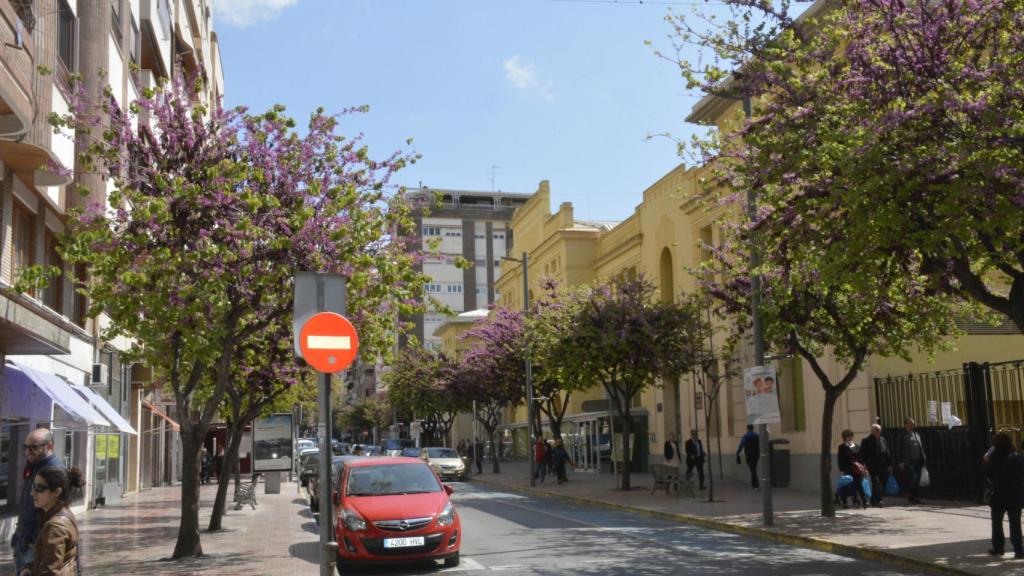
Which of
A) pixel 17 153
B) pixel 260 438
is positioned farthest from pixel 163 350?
pixel 260 438

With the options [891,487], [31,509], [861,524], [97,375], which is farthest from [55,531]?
[97,375]

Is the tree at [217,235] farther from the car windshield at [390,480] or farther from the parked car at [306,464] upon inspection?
the parked car at [306,464]

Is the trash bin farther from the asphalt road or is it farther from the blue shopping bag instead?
the asphalt road

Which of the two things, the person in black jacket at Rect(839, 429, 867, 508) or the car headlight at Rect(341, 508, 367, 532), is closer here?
the car headlight at Rect(341, 508, 367, 532)

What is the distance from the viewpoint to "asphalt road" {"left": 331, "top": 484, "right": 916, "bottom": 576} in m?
13.3

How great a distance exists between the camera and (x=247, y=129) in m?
15.7

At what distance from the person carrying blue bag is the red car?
10385 millimetres

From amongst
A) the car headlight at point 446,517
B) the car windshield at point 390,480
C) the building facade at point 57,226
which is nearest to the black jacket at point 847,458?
the car windshield at point 390,480

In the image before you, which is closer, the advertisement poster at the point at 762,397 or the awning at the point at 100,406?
the advertisement poster at the point at 762,397

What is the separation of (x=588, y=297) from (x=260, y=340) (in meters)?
12.9

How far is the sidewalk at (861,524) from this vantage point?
43.6 feet

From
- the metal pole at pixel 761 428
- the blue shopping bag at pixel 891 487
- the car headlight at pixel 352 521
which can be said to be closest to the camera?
the car headlight at pixel 352 521

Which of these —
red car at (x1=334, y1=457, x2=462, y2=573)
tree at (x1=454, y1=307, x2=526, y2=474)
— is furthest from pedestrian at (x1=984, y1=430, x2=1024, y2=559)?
tree at (x1=454, y1=307, x2=526, y2=474)

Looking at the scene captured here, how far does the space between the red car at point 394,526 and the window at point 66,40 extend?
12167mm
